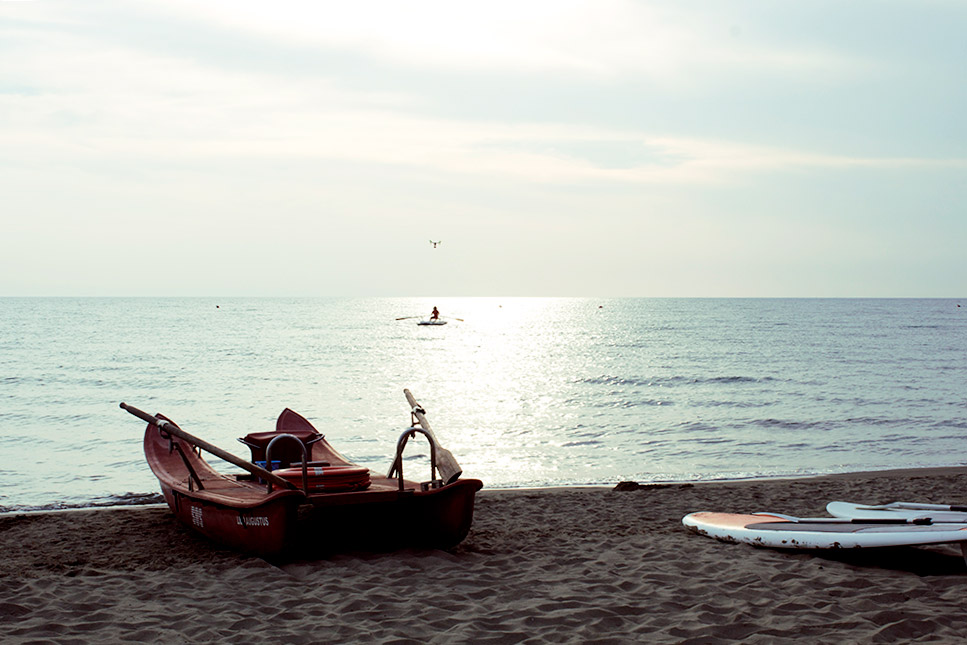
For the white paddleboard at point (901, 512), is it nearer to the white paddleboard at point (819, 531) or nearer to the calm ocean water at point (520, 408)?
the white paddleboard at point (819, 531)

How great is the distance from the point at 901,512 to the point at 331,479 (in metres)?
5.24

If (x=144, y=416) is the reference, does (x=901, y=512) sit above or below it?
below

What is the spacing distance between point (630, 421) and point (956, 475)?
8100 millimetres

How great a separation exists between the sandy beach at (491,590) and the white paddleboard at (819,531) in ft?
A: 0.47

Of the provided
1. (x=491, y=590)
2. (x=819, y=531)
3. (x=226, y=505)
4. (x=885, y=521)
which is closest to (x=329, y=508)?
(x=226, y=505)

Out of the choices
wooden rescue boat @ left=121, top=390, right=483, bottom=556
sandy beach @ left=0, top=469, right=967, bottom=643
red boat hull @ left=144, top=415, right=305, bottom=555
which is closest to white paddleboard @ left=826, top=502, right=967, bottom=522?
sandy beach @ left=0, top=469, right=967, bottom=643

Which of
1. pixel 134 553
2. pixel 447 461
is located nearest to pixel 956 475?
pixel 447 461

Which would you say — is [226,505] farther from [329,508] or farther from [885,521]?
[885,521]

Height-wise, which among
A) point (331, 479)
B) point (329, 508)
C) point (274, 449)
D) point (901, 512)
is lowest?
point (901, 512)

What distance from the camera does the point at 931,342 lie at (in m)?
51.2

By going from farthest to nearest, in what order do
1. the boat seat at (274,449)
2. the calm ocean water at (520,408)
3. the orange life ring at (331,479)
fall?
1. the calm ocean water at (520,408)
2. the boat seat at (274,449)
3. the orange life ring at (331,479)

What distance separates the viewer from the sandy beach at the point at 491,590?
5.09 m

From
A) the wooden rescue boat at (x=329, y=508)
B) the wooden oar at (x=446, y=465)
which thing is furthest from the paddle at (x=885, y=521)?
the wooden oar at (x=446, y=465)

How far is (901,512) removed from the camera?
7.21 meters
